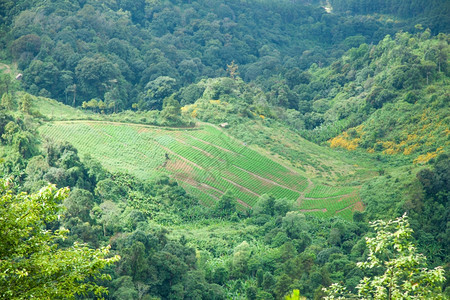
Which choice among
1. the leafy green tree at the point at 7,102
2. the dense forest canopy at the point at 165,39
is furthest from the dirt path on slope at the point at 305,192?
the dense forest canopy at the point at 165,39

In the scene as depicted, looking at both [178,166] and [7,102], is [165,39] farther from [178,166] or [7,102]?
[178,166]

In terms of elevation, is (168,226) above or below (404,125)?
below

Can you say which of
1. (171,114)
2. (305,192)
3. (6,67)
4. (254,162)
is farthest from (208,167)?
(6,67)

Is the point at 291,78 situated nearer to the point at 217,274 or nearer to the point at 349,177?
the point at 349,177

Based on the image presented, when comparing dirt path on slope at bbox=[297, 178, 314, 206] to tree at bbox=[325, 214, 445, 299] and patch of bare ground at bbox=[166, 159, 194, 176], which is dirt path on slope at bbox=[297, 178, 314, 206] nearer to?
patch of bare ground at bbox=[166, 159, 194, 176]

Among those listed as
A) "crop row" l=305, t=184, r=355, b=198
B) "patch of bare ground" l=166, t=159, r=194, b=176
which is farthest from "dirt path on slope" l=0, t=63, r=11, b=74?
"crop row" l=305, t=184, r=355, b=198

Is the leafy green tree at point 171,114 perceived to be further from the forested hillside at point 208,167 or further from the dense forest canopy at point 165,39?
the dense forest canopy at point 165,39

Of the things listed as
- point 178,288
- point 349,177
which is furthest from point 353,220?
point 178,288
